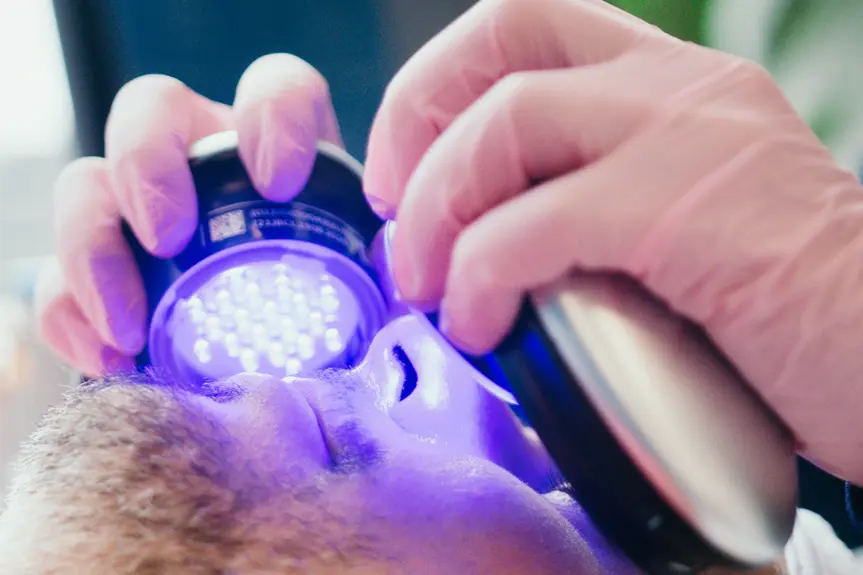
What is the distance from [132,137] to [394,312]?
0.32 m

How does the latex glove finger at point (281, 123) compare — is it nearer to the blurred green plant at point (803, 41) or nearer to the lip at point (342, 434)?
the lip at point (342, 434)

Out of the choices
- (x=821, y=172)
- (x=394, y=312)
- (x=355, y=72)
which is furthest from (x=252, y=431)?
(x=355, y=72)

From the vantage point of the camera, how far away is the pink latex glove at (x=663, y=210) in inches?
17.2

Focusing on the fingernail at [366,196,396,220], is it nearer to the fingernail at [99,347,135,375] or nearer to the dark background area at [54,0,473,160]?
the fingernail at [99,347,135,375]

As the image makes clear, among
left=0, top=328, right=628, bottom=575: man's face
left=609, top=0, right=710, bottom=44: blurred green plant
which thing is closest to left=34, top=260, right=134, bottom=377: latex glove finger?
left=0, top=328, right=628, bottom=575: man's face

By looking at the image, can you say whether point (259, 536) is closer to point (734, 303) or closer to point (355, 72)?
point (734, 303)

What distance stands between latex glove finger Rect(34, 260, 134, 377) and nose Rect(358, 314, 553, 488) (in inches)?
11.3

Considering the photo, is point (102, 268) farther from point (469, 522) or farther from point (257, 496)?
point (469, 522)

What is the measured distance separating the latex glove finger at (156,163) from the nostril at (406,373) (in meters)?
0.23

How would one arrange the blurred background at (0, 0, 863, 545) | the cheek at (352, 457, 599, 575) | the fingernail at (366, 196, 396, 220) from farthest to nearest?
the blurred background at (0, 0, 863, 545) → the fingernail at (366, 196, 396, 220) → the cheek at (352, 457, 599, 575)

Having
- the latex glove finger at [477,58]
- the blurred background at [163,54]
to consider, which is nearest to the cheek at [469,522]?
the latex glove finger at [477,58]

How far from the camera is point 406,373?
73cm

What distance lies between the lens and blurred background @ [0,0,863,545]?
109 cm

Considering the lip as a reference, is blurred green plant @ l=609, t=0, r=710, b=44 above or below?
above
